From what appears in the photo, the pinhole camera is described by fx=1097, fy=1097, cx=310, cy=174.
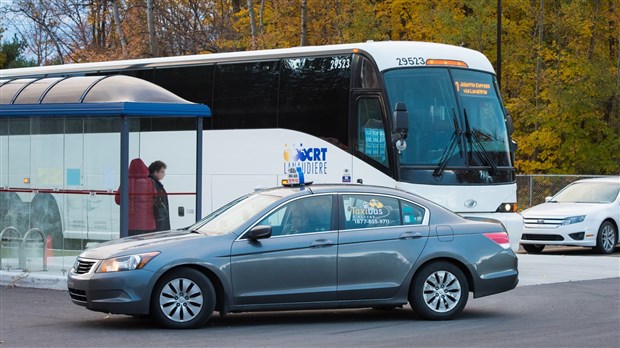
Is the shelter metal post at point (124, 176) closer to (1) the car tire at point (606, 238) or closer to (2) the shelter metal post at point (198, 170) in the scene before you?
(2) the shelter metal post at point (198, 170)

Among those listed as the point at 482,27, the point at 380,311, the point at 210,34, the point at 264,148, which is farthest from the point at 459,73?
the point at 210,34

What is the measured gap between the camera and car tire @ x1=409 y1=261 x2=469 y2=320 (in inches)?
484

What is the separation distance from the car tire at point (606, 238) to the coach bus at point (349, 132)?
5745mm

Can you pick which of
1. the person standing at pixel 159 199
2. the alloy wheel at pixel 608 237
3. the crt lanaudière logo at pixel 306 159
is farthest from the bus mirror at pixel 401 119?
the alloy wheel at pixel 608 237

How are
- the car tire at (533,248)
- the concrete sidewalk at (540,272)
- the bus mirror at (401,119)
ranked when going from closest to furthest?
the concrete sidewalk at (540,272) → the bus mirror at (401,119) → the car tire at (533,248)

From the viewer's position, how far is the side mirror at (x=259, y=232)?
11.6 m

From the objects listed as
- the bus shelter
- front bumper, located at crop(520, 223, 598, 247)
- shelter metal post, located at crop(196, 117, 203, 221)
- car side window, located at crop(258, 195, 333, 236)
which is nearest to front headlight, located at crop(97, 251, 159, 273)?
car side window, located at crop(258, 195, 333, 236)

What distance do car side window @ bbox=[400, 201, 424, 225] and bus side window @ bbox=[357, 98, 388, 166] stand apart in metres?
5.67

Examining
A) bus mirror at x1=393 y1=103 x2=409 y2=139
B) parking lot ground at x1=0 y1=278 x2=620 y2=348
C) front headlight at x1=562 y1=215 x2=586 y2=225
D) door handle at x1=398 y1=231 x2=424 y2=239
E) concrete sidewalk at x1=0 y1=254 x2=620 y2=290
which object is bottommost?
parking lot ground at x1=0 y1=278 x2=620 y2=348

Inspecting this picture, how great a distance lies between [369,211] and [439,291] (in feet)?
3.96

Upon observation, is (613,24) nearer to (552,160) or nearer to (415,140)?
(552,160)

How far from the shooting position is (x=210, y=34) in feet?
148

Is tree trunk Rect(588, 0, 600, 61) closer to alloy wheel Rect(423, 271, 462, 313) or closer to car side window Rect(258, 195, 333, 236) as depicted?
Answer: alloy wheel Rect(423, 271, 462, 313)

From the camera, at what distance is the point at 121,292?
446 inches
